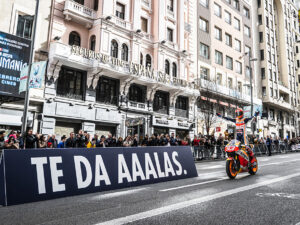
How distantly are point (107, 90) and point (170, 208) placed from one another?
1709 cm

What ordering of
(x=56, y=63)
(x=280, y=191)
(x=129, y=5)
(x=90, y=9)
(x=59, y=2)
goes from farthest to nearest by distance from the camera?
(x=129, y=5)
(x=90, y=9)
(x=59, y=2)
(x=56, y=63)
(x=280, y=191)

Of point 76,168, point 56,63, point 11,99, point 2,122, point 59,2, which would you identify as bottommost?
point 76,168

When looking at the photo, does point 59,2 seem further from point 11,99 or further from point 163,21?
point 163,21

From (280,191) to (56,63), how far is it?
51.8 feet

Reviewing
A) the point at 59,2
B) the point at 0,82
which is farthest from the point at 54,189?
the point at 59,2

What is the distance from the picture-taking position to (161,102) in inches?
966

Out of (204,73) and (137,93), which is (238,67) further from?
(137,93)

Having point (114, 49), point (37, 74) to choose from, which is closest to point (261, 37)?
point (114, 49)

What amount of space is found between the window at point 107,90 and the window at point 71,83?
141 cm

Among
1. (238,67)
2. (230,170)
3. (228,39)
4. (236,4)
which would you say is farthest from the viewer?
(236,4)

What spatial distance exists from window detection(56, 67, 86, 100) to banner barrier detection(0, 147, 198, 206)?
12333 mm

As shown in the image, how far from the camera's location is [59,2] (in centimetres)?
1872

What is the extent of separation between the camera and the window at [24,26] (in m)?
16.5

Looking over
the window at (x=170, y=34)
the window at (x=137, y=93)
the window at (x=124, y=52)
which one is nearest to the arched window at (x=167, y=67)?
the window at (x=170, y=34)
